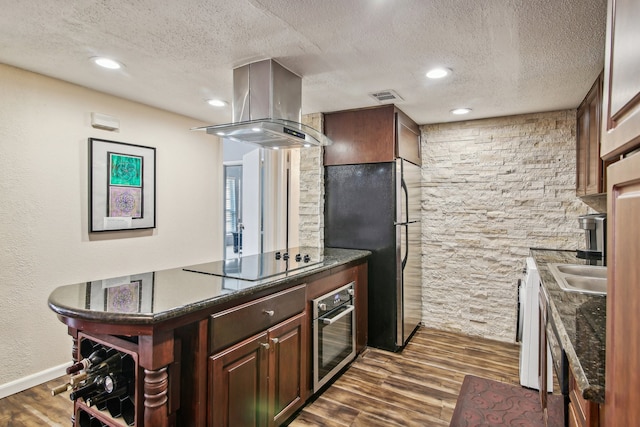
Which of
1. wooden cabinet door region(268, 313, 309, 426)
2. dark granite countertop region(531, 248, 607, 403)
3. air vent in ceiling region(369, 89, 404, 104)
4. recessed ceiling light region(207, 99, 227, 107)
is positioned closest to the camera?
dark granite countertop region(531, 248, 607, 403)

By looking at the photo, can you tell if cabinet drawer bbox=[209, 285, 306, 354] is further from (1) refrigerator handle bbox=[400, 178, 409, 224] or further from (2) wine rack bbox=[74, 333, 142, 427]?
(1) refrigerator handle bbox=[400, 178, 409, 224]

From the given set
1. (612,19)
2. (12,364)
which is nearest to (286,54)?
(612,19)

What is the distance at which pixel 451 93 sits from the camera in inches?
114

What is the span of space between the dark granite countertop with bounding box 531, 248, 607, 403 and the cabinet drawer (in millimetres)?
1315

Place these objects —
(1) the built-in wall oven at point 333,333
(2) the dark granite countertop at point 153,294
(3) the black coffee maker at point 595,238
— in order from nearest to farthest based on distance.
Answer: (2) the dark granite countertop at point 153,294
(1) the built-in wall oven at point 333,333
(3) the black coffee maker at point 595,238

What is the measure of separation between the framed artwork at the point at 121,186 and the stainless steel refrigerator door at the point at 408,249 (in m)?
2.33

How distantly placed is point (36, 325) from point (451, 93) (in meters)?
3.62

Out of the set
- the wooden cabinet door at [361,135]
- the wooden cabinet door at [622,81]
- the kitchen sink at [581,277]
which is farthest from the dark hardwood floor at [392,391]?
the wooden cabinet door at [622,81]

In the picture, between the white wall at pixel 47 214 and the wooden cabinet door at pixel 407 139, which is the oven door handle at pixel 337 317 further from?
the white wall at pixel 47 214

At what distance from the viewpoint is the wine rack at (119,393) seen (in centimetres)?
149

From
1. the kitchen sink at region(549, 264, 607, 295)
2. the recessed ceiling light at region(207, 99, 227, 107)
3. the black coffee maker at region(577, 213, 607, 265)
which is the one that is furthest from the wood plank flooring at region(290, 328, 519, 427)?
the recessed ceiling light at region(207, 99, 227, 107)

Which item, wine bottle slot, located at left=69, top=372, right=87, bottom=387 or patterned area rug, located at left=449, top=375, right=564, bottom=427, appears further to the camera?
patterned area rug, located at left=449, top=375, right=564, bottom=427

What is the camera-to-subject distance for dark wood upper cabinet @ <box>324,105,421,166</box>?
326 cm

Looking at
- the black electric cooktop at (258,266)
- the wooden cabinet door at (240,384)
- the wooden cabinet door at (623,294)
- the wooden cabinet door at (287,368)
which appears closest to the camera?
the wooden cabinet door at (623,294)
